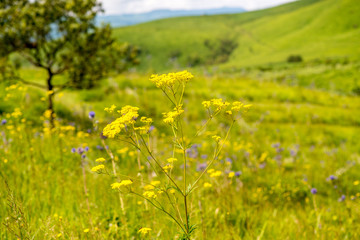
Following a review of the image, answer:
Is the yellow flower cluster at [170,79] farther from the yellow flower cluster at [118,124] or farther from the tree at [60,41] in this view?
the tree at [60,41]

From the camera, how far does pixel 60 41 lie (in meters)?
8.97

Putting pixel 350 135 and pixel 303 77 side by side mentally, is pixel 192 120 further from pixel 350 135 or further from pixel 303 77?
pixel 303 77

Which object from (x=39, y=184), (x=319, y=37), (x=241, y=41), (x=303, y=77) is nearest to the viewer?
(x=39, y=184)

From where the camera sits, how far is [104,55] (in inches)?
388

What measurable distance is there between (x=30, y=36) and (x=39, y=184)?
20.2 feet

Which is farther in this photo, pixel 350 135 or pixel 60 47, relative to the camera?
pixel 350 135

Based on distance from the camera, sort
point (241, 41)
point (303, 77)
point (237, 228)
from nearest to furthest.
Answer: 1. point (237, 228)
2. point (303, 77)
3. point (241, 41)

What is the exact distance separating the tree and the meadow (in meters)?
1.00

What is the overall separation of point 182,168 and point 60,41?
576 cm

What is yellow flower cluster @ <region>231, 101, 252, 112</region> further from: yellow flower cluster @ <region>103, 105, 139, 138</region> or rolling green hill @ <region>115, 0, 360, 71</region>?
rolling green hill @ <region>115, 0, 360, 71</region>

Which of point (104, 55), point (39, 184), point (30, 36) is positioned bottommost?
point (39, 184)

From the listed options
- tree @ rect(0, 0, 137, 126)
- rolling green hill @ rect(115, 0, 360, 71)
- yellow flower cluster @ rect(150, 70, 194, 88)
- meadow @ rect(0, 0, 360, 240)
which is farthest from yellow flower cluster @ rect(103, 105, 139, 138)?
rolling green hill @ rect(115, 0, 360, 71)

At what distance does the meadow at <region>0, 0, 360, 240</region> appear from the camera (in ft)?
9.88

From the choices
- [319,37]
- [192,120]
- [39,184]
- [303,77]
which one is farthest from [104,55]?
[319,37]
